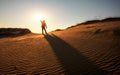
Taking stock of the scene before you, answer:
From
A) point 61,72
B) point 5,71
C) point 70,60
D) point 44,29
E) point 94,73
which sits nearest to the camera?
point 94,73

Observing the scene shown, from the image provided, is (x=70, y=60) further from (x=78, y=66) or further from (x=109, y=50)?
(x=109, y=50)

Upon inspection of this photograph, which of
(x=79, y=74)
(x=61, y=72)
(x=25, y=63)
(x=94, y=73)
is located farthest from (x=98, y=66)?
(x=25, y=63)

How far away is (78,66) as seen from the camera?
191 inches

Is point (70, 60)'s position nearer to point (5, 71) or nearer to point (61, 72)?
point (61, 72)

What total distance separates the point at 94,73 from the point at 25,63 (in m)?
2.96

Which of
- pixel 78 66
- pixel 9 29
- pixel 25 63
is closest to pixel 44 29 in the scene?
pixel 25 63

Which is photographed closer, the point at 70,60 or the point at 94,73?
the point at 94,73

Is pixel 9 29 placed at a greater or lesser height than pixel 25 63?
greater

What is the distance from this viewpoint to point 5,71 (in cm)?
498

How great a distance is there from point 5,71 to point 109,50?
4.77 metres

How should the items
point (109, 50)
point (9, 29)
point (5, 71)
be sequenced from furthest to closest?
point (9, 29), point (109, 50), point (5, 71)

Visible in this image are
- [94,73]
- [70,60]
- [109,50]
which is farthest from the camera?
[109,50]

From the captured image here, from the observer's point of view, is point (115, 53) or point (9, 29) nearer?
point (115, 53)

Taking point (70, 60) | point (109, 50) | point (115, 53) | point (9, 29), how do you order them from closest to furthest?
point (70, 60), point (115, 53), point (109, 50), point (9, 29)
